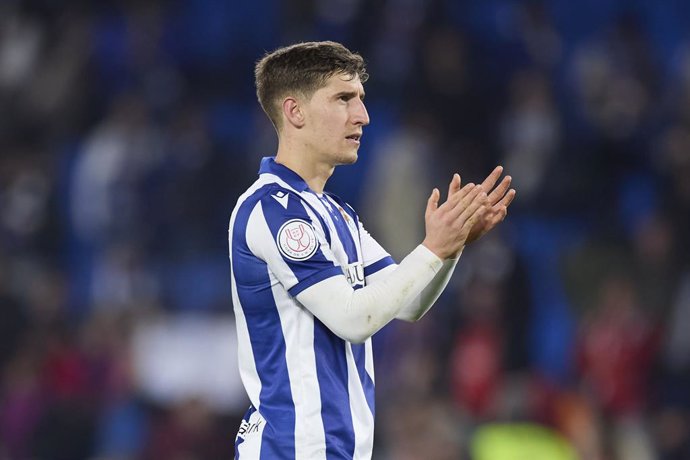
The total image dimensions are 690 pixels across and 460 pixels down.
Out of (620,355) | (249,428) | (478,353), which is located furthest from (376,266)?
(478,353)

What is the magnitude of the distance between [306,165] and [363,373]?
608mm

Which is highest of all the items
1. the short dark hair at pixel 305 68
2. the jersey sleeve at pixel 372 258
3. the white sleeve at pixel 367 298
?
the short dark hair at pixel 305 68

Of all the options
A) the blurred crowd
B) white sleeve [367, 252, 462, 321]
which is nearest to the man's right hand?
white sleeve [367, 252, 462, 321]

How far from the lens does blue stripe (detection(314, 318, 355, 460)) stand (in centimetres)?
364

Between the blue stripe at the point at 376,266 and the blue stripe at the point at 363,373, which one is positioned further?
the blue stripe at the point at 376,266

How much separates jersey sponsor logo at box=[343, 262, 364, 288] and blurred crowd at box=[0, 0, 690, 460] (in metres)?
3.32

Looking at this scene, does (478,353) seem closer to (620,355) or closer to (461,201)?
(620,355)

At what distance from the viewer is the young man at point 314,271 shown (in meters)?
Result: 3.60

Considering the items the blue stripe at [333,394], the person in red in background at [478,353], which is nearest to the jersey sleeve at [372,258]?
the blue stripe at [333,394]

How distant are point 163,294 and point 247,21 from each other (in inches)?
111

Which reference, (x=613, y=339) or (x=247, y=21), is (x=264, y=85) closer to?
(x=613, y=339)

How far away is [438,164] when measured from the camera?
9.74 m

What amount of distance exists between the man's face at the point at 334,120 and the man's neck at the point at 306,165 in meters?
0.03

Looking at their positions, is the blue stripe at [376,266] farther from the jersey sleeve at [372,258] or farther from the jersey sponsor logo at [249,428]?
the jersey sponsor logo at [249,428]
